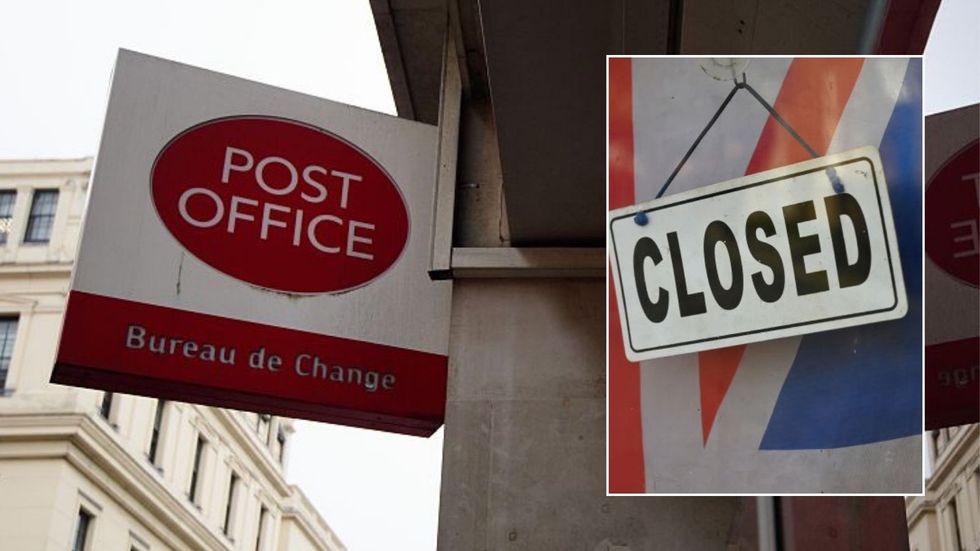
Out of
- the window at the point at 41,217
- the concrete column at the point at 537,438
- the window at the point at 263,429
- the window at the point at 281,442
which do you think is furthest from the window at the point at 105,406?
the concrete column at the point at 537,438

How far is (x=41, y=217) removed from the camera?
130 ft

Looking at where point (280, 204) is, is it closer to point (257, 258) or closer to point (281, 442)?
point (257, 258)

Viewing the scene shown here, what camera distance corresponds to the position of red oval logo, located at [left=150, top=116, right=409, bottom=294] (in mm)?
7246

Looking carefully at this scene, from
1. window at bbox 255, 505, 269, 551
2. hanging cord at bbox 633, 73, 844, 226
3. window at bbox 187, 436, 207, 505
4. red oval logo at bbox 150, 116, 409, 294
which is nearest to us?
hanging cord at bbox 633, 73, 844, 226

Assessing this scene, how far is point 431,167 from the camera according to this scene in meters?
7.82

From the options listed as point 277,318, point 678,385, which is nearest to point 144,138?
point 277,318

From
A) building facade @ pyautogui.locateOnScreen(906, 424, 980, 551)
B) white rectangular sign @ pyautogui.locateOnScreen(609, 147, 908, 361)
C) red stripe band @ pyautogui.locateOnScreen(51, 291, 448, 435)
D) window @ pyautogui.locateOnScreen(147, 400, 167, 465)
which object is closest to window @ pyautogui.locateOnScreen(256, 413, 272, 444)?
window @ pyautogui.locateOnScreen(147, 400, 167, 465)

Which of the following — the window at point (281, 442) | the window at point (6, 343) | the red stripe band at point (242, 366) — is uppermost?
the window at point (281, 442)

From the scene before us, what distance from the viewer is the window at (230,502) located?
44.0 m

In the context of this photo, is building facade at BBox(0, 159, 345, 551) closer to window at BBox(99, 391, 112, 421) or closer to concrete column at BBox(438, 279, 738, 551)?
window at BBox(99, 391, 112, 421)

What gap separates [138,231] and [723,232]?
508 centimetres

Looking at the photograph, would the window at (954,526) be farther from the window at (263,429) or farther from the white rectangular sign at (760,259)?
the window at (263,429)

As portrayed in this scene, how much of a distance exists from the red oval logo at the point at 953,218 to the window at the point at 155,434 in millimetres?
37097

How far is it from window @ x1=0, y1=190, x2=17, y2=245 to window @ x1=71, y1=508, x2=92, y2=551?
9.51 meters
